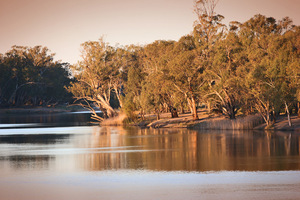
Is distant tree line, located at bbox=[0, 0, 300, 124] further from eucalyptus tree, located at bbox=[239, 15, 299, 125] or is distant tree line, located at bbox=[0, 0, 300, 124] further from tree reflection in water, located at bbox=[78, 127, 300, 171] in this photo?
tree reflection in water, located at bbox=[78, 127, 300, 171]

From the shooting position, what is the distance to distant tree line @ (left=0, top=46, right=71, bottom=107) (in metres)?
141

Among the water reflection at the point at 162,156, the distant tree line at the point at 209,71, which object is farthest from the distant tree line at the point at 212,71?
the water reflection at the point at 162,156

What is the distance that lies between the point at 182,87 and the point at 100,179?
136 feet

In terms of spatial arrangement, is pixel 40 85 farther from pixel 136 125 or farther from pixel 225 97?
pixel 225 97

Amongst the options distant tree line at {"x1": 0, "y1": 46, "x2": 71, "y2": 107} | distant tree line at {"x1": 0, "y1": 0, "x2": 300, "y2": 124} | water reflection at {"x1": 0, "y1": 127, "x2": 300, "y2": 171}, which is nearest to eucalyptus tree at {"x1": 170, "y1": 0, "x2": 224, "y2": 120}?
distant tree line at {"x1": 0, "y1": 0, "x2": 300, "y2": 124}

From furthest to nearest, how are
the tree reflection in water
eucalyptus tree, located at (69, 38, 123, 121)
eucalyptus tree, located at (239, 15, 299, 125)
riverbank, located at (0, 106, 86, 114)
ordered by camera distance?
riverbank, located at (0, 106, 86, 114) < eucalyptus tree, located at (69, 38, 123, 121) < eucalyptus tree, located at (239, 15, 299, 125) < the tree reflection in water

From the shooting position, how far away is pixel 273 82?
49.1 metres

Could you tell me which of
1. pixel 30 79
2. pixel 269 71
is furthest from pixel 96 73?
pixel 30 79

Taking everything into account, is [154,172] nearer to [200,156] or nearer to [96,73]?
[200,156]

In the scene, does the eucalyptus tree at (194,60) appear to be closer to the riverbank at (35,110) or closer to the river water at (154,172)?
the river water at (154,172)

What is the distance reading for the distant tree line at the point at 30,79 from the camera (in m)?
141

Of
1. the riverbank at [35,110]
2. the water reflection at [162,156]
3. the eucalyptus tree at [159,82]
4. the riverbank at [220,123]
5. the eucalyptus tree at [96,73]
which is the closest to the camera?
the water reflection at [162,156]

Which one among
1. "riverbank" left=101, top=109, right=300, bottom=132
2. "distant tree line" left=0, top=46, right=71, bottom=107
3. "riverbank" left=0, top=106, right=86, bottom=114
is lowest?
"riverbank" left=101, top=109, right=300, bottom=132

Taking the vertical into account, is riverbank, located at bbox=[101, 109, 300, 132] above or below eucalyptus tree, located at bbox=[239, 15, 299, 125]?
below
